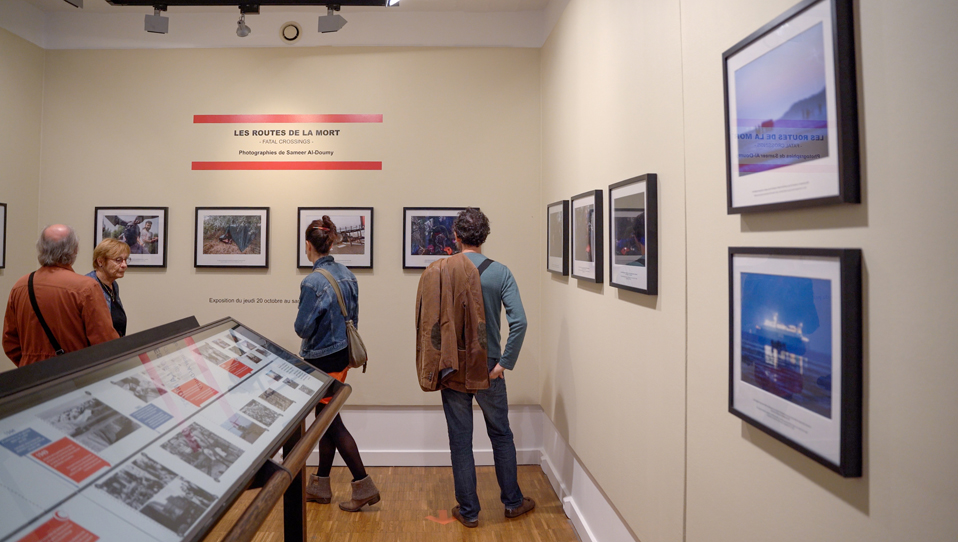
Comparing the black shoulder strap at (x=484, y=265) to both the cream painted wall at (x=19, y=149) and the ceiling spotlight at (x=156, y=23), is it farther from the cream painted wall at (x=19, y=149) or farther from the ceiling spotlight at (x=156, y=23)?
the cream painted wall at (x=19, y=149)

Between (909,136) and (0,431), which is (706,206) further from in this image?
(0,431)

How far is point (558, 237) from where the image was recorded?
347 centimetres

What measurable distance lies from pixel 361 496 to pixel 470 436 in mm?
830

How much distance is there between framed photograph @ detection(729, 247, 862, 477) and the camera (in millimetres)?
979

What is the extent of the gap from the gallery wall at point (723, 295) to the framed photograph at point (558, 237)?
197mm

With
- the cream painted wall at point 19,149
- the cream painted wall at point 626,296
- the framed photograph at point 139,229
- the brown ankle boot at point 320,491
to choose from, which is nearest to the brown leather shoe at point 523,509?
the cream painted wall at point 626,296

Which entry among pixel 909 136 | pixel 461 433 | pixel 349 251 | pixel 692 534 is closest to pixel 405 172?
pixel 349 251

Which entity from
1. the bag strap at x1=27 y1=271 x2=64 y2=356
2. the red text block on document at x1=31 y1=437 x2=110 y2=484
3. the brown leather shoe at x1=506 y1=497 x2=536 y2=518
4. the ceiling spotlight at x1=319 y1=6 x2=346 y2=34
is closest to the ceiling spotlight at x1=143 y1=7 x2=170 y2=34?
the ceiling spotlight at x1=319 y1=6 x2=346 y2=34

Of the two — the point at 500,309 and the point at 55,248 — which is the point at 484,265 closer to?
A: the point at 500,309

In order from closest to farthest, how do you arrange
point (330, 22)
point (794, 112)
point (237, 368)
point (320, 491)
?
point (794, 112) → point (237, 368) → point (320, 491) → point (330, 22)

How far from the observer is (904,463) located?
90cm

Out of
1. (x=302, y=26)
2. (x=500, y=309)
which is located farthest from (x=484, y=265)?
(x=302, y=26)

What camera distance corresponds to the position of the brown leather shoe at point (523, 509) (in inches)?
124

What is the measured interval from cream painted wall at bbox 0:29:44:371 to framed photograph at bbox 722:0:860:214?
4.82 metres
